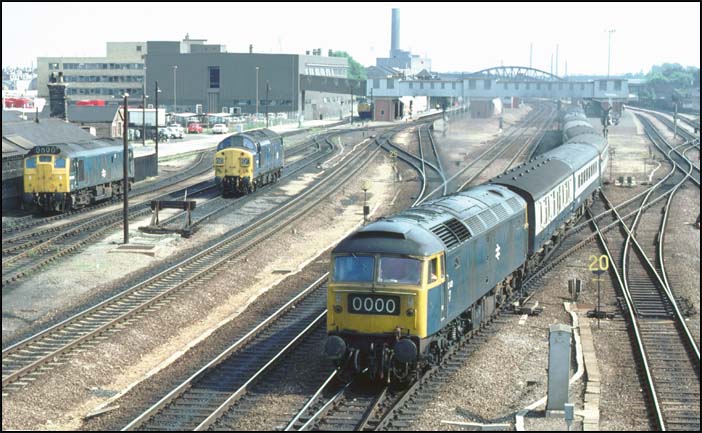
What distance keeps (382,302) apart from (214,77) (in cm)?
13088

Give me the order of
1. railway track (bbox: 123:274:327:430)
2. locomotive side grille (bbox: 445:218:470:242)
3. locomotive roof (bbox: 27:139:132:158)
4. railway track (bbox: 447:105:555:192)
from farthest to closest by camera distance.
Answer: railway track (bbox: 447:105:555:192)
locomotive roof (bbox: 27:139:132:158)
locomotive side grille (bbox: 445:218:470:242)
railway track (bbox: 123:274:327:430)

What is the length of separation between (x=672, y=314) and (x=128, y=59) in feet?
540

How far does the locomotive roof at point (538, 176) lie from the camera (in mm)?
32031

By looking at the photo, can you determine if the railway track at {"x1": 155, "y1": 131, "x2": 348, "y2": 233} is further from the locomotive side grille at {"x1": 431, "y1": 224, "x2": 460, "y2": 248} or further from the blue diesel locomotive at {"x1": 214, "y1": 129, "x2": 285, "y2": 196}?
the locomotive side grille at {"x1": 431, "y1": 224, "x2": 460, "y2": 248}

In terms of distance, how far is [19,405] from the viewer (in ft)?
67.7

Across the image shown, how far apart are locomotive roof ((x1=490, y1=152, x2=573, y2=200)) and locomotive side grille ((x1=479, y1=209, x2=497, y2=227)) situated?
5.52 meters

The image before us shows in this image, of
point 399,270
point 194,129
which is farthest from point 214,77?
point 399,270

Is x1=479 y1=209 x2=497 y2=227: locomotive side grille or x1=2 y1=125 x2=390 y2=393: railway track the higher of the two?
x1=479 y1=209 x2=497 y2=227: locomotive side grille

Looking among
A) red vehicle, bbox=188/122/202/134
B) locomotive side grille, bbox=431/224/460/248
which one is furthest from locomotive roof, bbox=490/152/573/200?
red vehicle, bbox=188/122/202/134

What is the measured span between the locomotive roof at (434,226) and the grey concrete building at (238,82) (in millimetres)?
113059

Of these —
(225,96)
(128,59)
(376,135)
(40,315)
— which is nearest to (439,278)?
(40,315)

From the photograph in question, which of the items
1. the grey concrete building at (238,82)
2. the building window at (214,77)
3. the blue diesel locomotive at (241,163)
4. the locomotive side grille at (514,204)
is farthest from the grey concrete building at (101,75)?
the locomotive side grille at (514,204)

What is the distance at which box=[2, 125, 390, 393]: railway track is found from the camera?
914 inches

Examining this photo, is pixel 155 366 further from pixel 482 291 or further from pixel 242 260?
pixel 242 260
